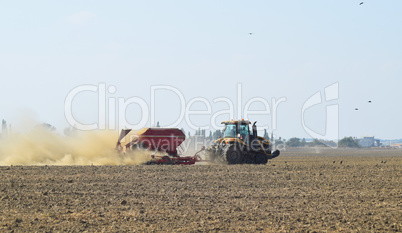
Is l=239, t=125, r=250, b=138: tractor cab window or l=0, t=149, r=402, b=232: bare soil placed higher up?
l=239, t=125, r=250, b=138: tractor cab window

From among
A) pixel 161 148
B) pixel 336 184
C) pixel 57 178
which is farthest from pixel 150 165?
pixel 336 184

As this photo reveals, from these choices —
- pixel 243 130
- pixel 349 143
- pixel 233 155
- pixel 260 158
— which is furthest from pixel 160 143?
pixel 349 143

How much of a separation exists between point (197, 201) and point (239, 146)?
1419cm

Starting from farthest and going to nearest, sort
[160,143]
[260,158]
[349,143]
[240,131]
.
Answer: [349,143] < [260,158] < [160,143] < [240,131]

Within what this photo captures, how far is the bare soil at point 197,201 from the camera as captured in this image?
12359 mm

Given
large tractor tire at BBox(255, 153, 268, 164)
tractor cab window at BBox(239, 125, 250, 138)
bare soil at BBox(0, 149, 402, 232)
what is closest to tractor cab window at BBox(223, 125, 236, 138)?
tractor cab window at BBox(239, 125, 250, 138)

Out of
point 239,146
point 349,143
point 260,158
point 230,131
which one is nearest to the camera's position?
point 239,146

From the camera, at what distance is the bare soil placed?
1236cm

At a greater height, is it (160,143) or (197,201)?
(160,143)

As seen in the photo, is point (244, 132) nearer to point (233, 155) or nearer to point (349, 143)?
point (233, 155)

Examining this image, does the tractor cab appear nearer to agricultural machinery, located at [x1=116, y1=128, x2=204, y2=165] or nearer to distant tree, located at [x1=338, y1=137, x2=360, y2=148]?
agricultural machinery, located at [x1=116, y1=128, x2=204, y2=165]

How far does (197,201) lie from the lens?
15.9 m

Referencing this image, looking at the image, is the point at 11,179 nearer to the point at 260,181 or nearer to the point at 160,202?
the point at 160,202

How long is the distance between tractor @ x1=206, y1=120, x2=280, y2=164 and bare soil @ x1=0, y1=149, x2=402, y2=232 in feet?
16.0
